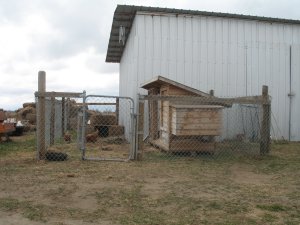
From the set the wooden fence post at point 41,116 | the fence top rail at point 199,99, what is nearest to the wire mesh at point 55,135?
the wooden fence post at point 41,116

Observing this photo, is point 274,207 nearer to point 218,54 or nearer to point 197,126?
point 197,126

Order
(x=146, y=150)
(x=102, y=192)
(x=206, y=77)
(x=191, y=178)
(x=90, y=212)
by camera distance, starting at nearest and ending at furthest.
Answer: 1. (x=90, y=212)
2. (x=102, y=192)
3. (x=191, y=178)
4. (x=146, y=150)
5. (x=206, y=77)

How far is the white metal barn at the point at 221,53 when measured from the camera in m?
16.7

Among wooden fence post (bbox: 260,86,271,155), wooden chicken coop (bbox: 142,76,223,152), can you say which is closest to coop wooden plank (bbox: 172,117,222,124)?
wooden chicken coop (bbox: 142,76,223,152)

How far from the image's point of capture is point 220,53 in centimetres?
1741

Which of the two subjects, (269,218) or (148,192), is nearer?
(269,218)

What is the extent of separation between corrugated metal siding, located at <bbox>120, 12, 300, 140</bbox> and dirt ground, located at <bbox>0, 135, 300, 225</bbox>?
21.9 feet

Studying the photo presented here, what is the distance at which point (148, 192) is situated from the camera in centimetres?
712

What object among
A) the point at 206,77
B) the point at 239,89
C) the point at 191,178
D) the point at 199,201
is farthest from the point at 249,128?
the point at 199,201

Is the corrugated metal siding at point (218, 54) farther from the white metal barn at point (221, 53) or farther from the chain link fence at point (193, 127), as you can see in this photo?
the chain link fence at point (193, 127)

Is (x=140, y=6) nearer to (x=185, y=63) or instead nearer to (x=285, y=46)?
(x=185, y=63)

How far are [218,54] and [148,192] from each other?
11.3 metres

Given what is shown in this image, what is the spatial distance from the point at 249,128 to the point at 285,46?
4.01 metres

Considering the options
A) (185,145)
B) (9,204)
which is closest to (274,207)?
(9,204)
